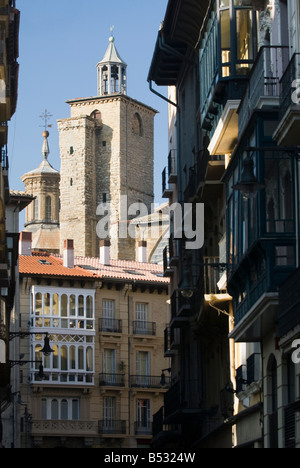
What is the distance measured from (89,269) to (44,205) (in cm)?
7058

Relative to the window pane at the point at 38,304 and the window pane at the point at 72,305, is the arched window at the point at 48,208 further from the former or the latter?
the window pane at the point at 38,304

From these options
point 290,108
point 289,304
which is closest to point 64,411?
point 289,304

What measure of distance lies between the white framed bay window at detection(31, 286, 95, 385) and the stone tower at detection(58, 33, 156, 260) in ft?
168

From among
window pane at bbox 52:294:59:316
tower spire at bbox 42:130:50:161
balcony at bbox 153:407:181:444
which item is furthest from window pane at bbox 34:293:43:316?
tower spire at bbox 42:130:50:161

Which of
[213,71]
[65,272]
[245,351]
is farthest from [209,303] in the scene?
[65,272]

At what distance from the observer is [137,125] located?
129750mm

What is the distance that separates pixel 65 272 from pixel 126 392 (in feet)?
23.8

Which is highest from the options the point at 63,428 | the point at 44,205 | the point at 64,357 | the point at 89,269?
the point at 44,205

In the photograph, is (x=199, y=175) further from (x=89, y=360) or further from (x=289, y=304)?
(x=89, y=360)

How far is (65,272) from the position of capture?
71.9m

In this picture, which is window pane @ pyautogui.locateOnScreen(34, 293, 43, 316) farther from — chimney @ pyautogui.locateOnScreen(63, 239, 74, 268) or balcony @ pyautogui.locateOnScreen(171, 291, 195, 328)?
balcony @ pyautogui.locateOnScreen(171, 291, 195, 328)

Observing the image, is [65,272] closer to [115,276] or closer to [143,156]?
[115,276]
